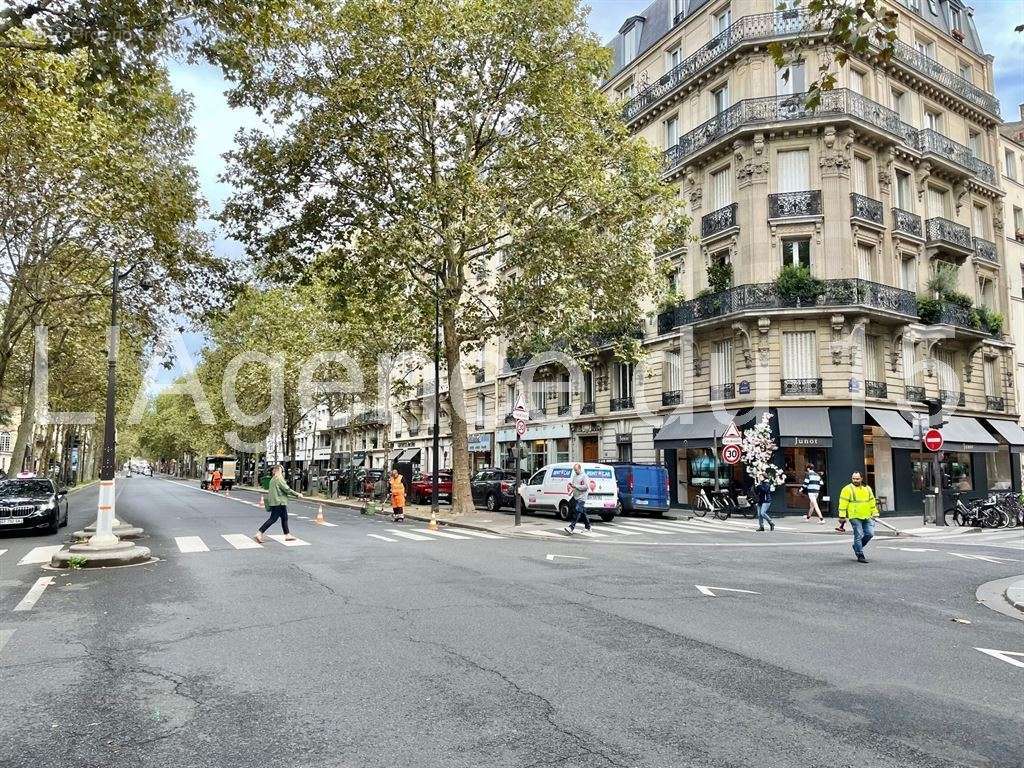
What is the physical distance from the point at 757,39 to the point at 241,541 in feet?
83.3

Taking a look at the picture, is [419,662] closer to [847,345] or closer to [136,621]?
[136,621]

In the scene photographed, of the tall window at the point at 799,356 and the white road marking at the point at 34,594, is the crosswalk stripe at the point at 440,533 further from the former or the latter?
the tall window at the point at 799,356

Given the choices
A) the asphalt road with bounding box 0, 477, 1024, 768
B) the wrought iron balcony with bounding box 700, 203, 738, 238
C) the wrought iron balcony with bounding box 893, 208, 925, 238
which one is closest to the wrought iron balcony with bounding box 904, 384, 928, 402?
the wrought iron balcony with bounding box 893, 208, 925, 238

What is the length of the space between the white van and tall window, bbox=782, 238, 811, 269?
36.6ft

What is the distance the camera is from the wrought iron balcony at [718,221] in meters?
27.9

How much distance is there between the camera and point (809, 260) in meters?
26.8

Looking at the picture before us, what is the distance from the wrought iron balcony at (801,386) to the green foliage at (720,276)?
14.3ft

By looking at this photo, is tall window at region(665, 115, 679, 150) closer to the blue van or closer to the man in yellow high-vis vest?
the blue van

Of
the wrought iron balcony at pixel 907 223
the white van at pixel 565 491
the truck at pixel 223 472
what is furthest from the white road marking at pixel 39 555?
the truck at pixel 223 472

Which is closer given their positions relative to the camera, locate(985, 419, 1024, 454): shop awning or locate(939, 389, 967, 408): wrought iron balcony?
locate(939, 389, 967, 408): wrought iron balcony

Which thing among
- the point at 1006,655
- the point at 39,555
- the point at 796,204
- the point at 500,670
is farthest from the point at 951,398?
the point at 39,555

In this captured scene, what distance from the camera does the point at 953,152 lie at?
3098 centimetres

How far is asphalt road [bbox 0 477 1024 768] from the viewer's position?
4148mm

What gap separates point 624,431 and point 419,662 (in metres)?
27.3
